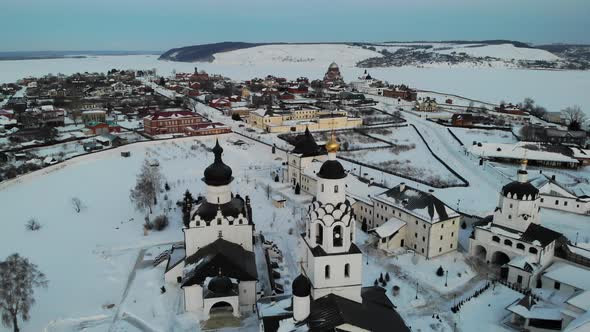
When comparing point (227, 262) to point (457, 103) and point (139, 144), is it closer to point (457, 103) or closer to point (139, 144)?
point (139, 144)

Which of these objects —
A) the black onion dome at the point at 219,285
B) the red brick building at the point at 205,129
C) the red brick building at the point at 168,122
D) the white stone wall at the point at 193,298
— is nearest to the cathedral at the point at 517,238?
the black onion dome at the point at 219,285

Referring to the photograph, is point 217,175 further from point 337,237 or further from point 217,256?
point 337,237

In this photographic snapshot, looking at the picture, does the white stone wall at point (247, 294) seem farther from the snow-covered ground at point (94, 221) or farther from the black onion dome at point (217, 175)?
the black onion dome at point (217, 175)

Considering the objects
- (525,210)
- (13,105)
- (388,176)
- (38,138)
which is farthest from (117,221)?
(13,105)

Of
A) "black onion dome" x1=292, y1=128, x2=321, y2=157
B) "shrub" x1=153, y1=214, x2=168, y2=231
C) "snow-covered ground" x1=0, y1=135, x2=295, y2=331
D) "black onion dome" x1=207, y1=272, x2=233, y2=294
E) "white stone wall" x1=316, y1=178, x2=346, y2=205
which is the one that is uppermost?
"white stone wall" x1=316, y1=178, x2=346, y2=205

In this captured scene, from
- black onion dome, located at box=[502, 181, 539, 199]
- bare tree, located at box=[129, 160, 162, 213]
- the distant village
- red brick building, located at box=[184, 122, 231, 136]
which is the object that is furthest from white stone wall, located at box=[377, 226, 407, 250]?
red brick building, located at box=[184, 122, 231, 136]

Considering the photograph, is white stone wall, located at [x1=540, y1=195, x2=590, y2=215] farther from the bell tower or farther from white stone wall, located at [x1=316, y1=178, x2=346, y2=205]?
white stone wall, located at [x1=316, y1=178, x2=346, y2=205]
